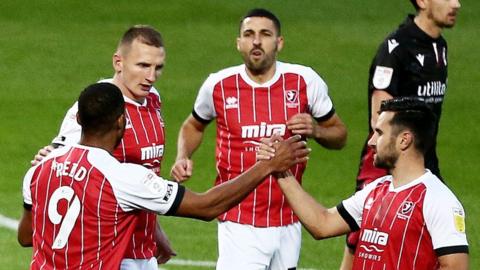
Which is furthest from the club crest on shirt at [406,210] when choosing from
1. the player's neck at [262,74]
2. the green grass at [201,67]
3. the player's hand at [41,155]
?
the green grass at [201,67]

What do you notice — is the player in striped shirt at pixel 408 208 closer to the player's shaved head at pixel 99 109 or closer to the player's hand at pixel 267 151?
→ the player's hand at pixel 267 151

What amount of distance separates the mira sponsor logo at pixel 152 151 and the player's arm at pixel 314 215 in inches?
43.2

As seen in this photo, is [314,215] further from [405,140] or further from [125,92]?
[125,92]

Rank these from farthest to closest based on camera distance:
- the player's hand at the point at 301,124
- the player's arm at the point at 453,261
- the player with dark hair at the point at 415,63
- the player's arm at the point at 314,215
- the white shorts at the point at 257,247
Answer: the player with dark hair at the point at 415,63
the white shorts at the point at 257,247
the player's hand at the point at 301,124
the player's arm at the point at 314,215
the player's arm at the point at 453,261

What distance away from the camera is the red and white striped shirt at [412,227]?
7.29m

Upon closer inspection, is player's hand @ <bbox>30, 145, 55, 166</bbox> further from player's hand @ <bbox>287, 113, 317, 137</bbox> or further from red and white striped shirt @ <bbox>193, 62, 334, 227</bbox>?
red and white striped shirt @ <bbox>193, 62, 334, 227</bbox>

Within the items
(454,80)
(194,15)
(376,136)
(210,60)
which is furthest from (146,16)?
(376,136)

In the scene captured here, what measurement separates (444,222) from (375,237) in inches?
16.9

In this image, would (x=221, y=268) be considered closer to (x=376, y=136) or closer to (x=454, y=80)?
(x=376, y=136)

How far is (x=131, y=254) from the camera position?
28.7 feet

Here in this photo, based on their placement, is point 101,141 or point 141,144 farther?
Answer: point 141,144

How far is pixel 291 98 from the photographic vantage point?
982 centimetres

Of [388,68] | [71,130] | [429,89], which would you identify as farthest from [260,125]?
[71,130]

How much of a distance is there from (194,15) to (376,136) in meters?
15.3
